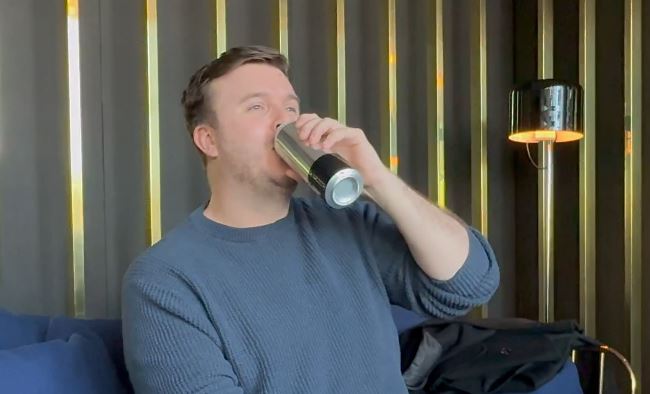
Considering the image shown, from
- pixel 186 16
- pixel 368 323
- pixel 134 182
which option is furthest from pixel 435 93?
pixel 368 323

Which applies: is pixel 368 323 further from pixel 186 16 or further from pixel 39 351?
pixel 186 16

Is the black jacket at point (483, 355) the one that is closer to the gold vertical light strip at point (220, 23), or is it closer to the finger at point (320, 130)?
the finger at point (320, 130)

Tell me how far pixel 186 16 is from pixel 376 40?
25.5 inches

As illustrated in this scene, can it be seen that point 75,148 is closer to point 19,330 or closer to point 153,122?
point 153,122

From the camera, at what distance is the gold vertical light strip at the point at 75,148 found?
162 cm

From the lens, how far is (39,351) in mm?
1113

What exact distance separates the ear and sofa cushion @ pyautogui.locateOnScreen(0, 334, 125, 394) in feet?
1.22

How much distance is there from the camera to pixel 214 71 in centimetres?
123

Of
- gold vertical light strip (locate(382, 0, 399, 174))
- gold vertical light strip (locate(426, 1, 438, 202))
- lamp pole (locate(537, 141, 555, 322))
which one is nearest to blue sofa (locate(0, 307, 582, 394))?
gold vertical light strip (locate(382, 0, 399, 174))

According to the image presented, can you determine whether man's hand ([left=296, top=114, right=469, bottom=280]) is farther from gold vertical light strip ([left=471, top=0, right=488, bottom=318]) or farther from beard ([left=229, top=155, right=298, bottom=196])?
gold vertical light strip ([left=471, top=0, right=488, bottom=318])

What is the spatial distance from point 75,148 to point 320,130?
81 centimetres

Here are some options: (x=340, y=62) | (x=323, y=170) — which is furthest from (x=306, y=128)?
(x=340, y=62)

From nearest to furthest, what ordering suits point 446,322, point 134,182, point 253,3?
1. point 446,322
2. point 134,182
3. point 253,3

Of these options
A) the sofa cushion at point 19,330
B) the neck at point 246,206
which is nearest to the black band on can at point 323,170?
the neck at point 246,206
